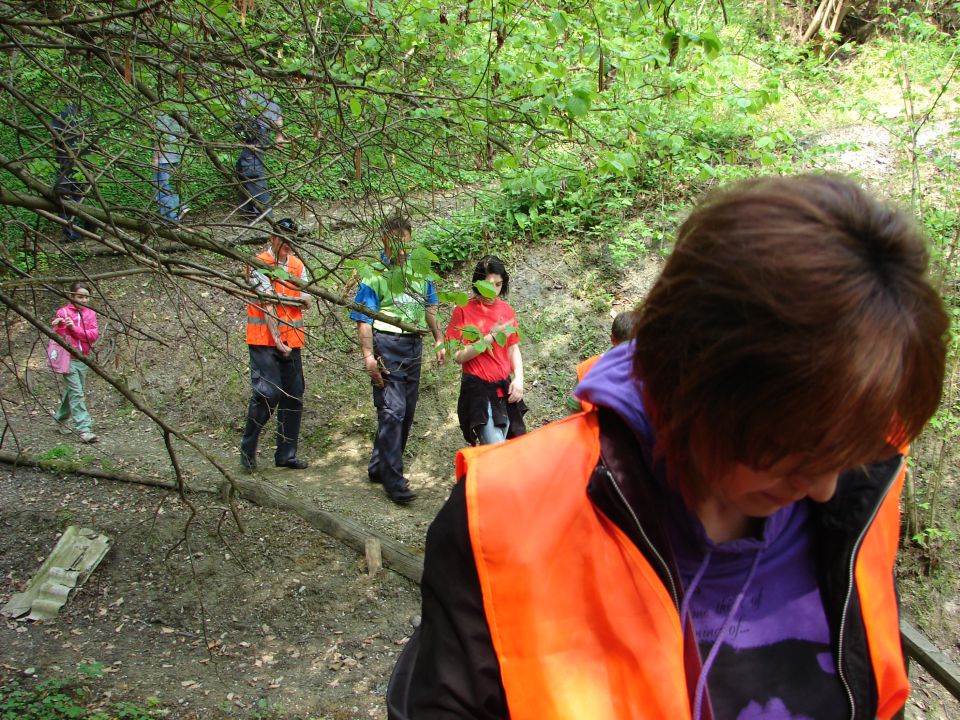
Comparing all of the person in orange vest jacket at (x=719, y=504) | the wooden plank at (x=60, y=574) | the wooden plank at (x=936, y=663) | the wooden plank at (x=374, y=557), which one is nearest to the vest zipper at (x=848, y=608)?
the person in orange vest jacket at (x=719, y=504)

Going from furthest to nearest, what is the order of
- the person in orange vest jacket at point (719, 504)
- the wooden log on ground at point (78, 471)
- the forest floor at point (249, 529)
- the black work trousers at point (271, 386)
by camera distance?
the wooden log on ground at point (78, 471), the black work trousers at point (271, 386), the forest floor at point (249, 529), the person in orange vest jacket at point (719, 504)

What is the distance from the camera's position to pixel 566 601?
100cm

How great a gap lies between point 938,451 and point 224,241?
4.91 meters

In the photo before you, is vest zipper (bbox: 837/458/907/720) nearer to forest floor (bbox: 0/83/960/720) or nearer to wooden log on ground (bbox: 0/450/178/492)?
forest floor (bbox: 0/83/960/720)

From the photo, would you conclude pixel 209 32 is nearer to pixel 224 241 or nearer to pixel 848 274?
pixel 224 241

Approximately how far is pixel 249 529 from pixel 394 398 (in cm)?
142

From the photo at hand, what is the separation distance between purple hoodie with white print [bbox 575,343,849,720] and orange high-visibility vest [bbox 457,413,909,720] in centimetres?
10

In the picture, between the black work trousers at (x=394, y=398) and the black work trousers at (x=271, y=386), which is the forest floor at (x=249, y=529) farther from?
the black work trousers at (x=394, y=398)

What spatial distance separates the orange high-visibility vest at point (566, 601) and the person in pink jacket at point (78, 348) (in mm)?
6262

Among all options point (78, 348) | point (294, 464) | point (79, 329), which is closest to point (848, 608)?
point (294, 464)

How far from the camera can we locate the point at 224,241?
3090 mm

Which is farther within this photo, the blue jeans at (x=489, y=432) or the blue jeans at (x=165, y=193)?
the blue jeans at (x=489, y=432)

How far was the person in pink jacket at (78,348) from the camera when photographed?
645 centimetres

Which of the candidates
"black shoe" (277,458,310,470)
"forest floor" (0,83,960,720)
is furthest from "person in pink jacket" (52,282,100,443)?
"black shoe" (277,458,310,470)
